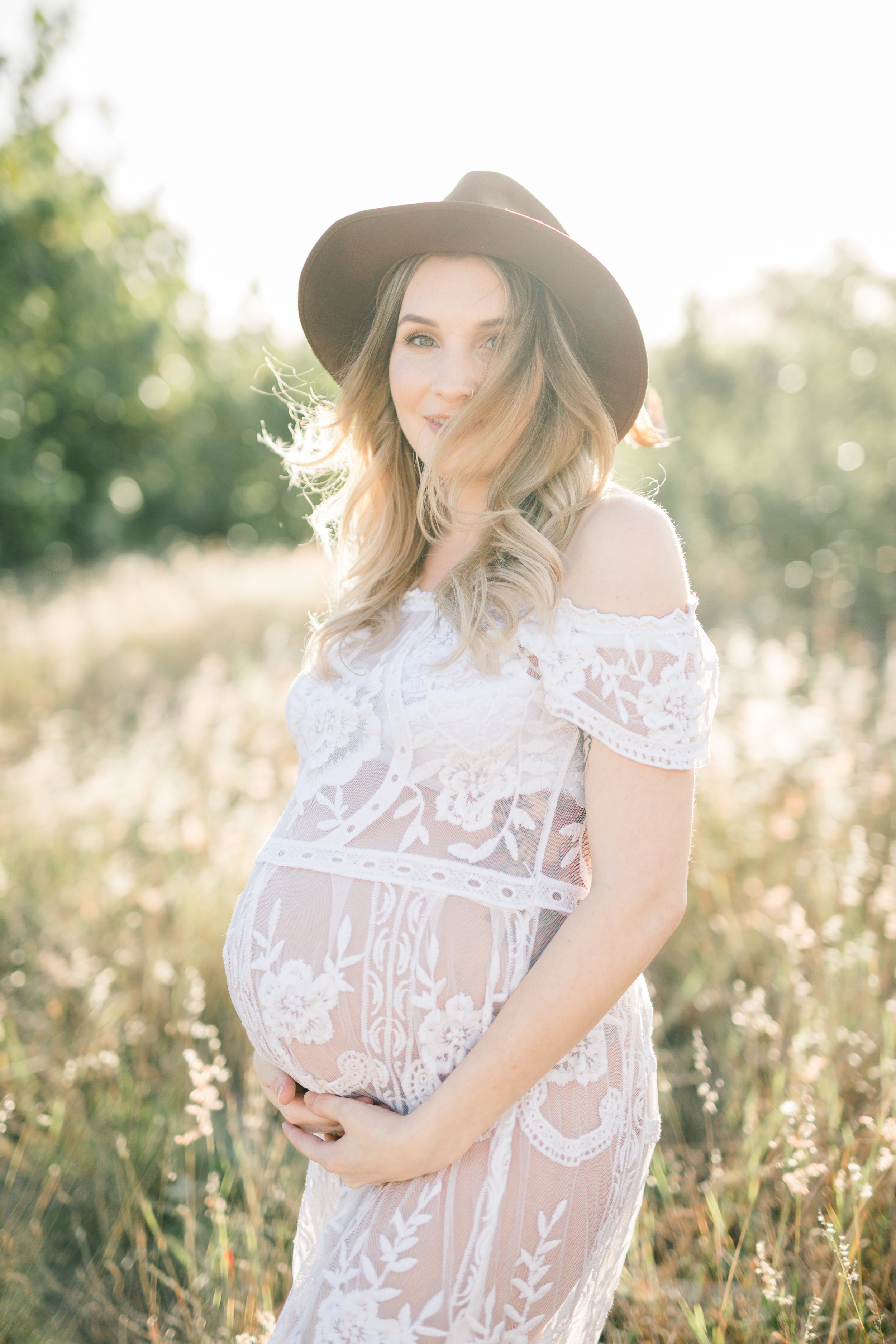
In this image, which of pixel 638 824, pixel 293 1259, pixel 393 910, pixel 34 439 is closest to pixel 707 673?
pixel 638 824

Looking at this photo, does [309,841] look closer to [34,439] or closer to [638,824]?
[638,824]

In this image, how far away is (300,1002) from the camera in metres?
1.48

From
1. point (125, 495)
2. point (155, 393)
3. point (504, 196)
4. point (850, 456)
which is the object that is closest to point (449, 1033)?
point (504, 196)

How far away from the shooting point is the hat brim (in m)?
1.63

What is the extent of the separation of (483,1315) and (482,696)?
90cm

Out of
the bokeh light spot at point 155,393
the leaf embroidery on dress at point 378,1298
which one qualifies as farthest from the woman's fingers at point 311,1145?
the bokeh light spot at point 155,393

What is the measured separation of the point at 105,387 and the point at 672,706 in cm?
2055

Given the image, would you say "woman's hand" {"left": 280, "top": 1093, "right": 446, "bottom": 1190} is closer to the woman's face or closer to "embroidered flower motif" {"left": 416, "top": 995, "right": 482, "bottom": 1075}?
"embroidered flower motif" {"left": 416, "top": 995, "right": 482, "bottom": 1075}

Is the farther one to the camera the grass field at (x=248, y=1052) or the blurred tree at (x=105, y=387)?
the blurred tree at (x=105, y=387)

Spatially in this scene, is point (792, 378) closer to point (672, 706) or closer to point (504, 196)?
point (504, 196)

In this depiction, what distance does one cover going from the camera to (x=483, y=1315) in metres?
1.30

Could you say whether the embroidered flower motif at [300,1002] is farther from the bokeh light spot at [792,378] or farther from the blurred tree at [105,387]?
the bokeh light spot at [792,378]

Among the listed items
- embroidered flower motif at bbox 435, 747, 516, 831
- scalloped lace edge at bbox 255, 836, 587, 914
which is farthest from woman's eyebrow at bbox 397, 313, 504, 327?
scalloped lace edge at bbox 255, 836, 587, 914

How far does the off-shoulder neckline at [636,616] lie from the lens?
134cm
